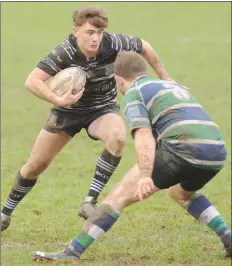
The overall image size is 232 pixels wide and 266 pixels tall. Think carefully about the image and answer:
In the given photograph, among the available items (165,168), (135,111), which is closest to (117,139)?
(165,168)

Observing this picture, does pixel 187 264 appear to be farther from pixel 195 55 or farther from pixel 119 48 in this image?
pixel 195 55

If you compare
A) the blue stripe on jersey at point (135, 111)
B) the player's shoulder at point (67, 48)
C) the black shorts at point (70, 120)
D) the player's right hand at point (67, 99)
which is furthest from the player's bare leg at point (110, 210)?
the player's shoulder at point (67, 48)

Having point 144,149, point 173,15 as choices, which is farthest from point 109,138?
point 173,15

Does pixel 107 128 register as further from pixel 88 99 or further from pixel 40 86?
pixel 40 86

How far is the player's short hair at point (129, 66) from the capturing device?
23.1ft

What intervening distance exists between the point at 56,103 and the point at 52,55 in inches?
23.6

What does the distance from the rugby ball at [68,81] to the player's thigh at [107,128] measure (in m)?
0.52

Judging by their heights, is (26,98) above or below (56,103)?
below

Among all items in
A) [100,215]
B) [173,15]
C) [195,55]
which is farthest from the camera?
[173,15]

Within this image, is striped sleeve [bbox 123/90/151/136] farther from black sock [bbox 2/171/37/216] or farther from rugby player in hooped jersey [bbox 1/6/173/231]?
black sock [bbox 2/171/37/216]

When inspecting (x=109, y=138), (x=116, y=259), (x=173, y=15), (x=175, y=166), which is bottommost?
(x=173, y=15)

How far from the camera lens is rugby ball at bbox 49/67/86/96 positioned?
8.20 metres

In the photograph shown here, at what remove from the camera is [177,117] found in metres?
6.89

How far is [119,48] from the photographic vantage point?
8.66 meters
